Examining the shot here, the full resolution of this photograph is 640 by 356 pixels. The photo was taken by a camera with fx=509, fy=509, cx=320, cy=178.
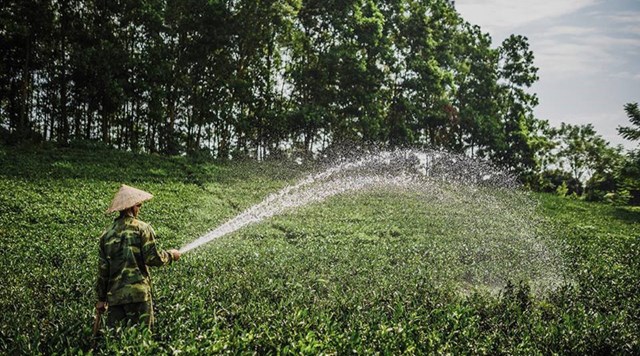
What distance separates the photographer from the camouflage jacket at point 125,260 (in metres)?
5.40

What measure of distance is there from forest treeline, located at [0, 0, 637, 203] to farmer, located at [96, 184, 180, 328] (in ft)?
85.7

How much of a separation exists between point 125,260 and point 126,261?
0.05 feet

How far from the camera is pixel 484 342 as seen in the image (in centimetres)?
559

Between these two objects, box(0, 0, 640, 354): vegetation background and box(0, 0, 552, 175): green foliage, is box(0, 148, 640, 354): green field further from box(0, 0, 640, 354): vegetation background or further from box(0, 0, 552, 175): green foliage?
box(0, 0, 552, 175): green foliage

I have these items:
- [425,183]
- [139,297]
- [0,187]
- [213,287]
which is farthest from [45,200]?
[425,183]

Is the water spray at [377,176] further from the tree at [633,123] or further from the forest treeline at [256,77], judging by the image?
the tree at [633,123]

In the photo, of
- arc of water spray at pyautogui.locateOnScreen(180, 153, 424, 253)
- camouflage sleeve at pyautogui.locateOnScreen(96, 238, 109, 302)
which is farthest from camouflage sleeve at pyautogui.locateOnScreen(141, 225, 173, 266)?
arc of water spray at pyautogui.locateOnScreen(180, 153, 424, 253)

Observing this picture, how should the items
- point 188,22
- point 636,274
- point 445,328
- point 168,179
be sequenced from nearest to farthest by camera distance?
point 445,328
point 636,274
point 168,179
point 188,22

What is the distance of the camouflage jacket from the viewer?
5398 millimetres

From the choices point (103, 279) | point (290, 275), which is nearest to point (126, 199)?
point (103, 279)

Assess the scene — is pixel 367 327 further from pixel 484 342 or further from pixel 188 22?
pixel 188 22

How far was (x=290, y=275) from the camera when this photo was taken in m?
10.1

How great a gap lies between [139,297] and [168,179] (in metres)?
20.7

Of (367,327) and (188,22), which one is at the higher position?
(188,22)
